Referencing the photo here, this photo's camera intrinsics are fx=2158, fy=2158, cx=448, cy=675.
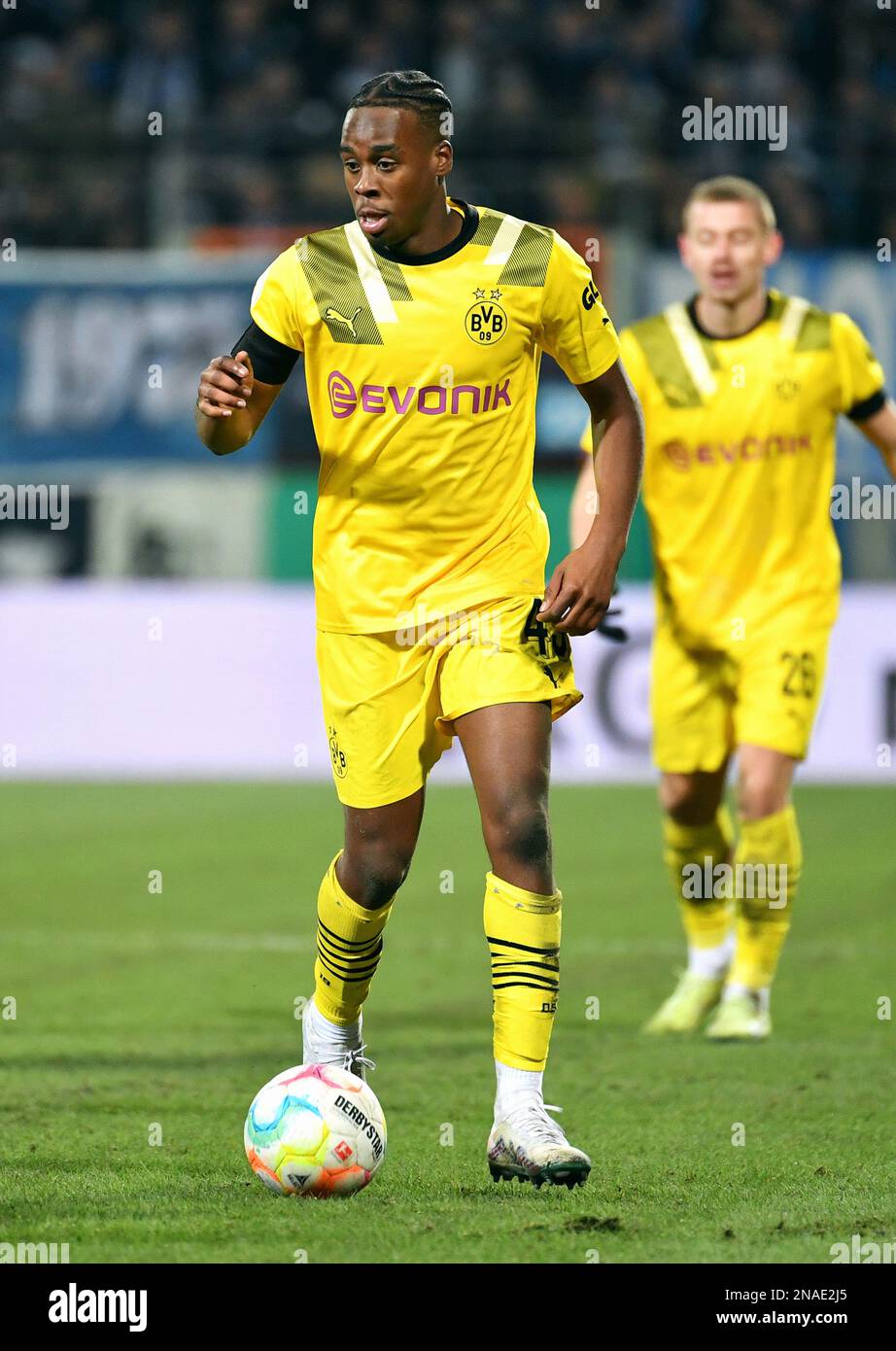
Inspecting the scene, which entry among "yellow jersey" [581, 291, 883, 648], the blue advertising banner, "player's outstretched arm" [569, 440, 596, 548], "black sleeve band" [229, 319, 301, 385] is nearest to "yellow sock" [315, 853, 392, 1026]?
"black sleeve band" [229, 319, 301, 385]

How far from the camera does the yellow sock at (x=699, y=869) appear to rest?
7023 mm

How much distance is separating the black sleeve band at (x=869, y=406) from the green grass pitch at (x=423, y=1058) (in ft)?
6.39

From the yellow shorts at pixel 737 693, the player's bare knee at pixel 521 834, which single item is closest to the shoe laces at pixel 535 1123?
the player's bare knee at pixel 521 834

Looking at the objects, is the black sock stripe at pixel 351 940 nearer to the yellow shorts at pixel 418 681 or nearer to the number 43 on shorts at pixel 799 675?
the yellow shorts at pixel 418 681

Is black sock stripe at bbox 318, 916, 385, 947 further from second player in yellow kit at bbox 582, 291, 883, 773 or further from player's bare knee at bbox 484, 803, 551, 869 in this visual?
second player in yellow kit at bbox 582, 291, 883, 773

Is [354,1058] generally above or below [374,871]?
below

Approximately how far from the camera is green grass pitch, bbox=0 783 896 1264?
13.4 ft

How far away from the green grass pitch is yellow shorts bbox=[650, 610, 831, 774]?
3.00ft

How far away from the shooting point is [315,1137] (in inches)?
171

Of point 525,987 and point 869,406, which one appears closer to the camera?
point 525,987

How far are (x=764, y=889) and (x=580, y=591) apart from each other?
2402 millimetres

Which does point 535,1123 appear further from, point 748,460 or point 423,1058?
point 748,460

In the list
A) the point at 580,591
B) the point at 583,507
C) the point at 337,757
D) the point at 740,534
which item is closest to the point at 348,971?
the point at 337,757
